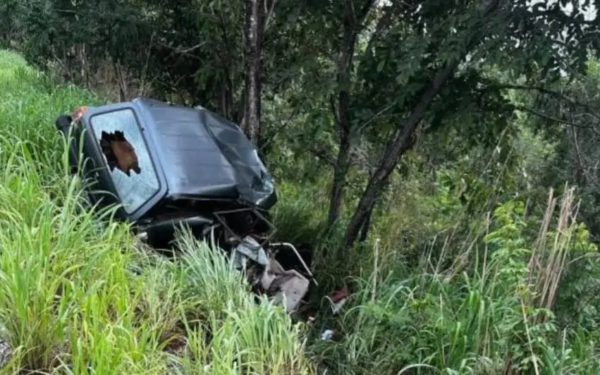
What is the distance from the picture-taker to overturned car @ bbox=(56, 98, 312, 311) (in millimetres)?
3752

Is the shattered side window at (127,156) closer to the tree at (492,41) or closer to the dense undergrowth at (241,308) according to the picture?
the dense undergrowth at (241,308)

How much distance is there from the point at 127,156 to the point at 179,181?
0.59m

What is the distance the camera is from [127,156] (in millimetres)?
4180

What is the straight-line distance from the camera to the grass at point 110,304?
2348 mm

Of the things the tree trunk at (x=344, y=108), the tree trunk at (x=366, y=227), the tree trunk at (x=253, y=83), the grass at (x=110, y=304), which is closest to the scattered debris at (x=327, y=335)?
the grass at (x=110, y=304)

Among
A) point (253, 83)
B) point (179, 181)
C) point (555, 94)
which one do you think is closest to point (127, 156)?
point (179, 181)

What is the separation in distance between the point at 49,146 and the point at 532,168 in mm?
4853

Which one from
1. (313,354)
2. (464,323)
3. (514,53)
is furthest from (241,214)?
(514,53)

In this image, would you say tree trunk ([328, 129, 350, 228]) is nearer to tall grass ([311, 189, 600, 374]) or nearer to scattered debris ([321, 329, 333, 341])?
scattered debris ([321, 329, 333, 341])

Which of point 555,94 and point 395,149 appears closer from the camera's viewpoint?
point 555,94

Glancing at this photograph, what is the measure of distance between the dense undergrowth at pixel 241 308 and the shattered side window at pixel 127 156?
0.32 m

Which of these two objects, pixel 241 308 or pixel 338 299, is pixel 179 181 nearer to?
pixel 241 308

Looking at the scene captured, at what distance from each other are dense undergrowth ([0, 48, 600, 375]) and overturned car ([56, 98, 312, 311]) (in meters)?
0.22

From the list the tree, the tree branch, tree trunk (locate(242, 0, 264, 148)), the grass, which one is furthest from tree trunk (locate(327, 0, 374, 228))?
the grass
